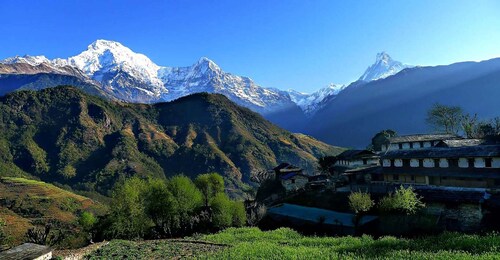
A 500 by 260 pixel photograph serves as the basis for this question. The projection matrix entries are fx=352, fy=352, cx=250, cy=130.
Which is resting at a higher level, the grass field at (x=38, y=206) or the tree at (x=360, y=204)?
the tree at (x=360, y=204)

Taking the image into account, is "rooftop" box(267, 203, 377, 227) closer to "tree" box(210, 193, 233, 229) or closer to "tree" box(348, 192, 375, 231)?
"tree" box(348, 192, 375, 231)

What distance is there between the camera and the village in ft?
156

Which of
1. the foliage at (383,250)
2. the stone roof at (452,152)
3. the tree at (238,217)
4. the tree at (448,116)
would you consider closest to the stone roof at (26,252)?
the foliage at (383,250)

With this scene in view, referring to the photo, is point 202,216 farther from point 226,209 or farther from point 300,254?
point 300,254

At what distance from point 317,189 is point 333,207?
46.8ft

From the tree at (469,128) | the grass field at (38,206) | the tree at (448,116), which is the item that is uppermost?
the tree at (448,116)

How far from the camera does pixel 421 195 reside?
54.9 metres

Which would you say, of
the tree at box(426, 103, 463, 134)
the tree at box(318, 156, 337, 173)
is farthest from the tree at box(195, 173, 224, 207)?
the tree at box(426, 103, 463, 134)

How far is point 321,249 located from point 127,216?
40435mm

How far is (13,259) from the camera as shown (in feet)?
112

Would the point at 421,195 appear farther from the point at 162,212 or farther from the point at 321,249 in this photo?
the point at 162,212

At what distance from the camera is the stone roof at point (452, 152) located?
52834mm

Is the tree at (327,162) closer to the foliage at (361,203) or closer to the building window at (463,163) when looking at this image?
the building window at (463,163)

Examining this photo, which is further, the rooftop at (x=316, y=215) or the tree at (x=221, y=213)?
the tree at (x=221, y=213)
